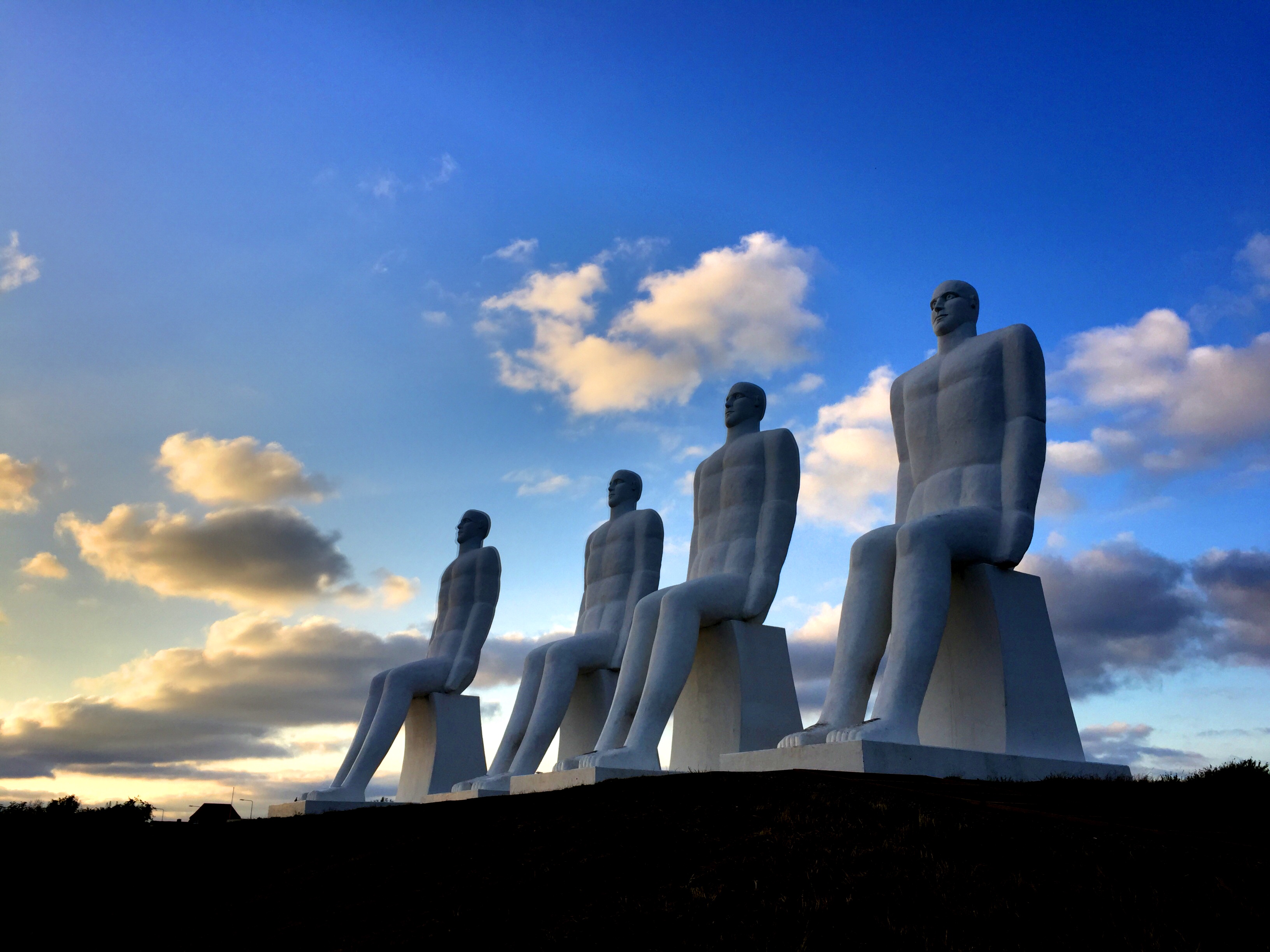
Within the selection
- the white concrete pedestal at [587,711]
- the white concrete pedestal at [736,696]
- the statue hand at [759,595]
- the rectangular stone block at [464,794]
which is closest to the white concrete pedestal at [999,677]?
the white concrete pedestal at [736,696]

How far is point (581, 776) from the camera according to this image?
1111 cm

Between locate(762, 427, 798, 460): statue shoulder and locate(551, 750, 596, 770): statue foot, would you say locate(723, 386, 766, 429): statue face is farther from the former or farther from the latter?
locate(551, 750, 596, 770): statue foot

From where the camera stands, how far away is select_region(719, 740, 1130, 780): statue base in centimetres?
877

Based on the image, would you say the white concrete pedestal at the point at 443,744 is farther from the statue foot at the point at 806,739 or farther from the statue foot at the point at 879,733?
the statue foot at the point at 879,733

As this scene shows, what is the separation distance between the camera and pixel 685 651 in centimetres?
1212

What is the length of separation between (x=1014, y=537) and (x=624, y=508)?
6789mm

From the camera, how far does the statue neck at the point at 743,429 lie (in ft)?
45.3

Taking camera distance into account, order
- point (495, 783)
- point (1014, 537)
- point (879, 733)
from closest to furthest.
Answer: point (879, 733) < point (1014, 537) < point (495, 783)

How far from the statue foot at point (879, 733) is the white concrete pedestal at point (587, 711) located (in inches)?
247

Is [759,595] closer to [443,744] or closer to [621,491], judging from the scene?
[621,491]

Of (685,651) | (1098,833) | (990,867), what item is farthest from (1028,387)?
(990,867)

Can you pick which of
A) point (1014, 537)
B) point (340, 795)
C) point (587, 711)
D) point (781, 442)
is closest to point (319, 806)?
point (340, 795)

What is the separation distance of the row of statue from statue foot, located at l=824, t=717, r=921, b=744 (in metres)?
0.01

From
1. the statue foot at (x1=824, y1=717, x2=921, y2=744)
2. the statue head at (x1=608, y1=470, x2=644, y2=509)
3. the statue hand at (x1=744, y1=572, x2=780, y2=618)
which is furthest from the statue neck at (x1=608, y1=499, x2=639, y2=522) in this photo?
the statue foot at (x1=824, y1=717, x2=921, y2=744)
